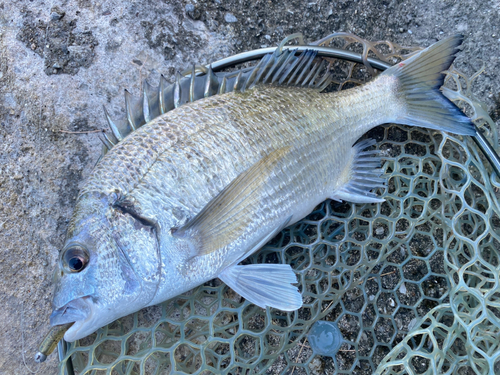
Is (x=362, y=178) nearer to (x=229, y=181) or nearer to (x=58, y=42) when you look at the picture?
(x=229, y=181)

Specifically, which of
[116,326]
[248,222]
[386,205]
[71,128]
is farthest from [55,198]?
[386,205]

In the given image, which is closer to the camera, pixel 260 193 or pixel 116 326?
pixel 260 193

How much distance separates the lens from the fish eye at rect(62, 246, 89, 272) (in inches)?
56.7

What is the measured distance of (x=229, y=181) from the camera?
1.63 m

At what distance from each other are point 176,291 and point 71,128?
1106 mm

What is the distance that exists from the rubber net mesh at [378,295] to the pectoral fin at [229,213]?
318 mm

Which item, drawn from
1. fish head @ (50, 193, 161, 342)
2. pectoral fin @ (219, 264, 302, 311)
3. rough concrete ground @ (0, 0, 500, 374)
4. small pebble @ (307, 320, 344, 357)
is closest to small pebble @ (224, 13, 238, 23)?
rough concrete ground @ (0, 0, 500, 374)

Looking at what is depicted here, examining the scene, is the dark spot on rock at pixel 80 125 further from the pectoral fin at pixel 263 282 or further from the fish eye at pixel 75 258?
the pectoral fin at pixel 263 282

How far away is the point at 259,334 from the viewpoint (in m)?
1.70

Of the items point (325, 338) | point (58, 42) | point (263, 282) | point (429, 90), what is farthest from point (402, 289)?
point (58, 42)

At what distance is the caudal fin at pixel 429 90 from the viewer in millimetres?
1827

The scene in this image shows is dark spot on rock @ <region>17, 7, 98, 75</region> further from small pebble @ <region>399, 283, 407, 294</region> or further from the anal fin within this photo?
small pebble @ <region>399, 283, 407, 294</region>

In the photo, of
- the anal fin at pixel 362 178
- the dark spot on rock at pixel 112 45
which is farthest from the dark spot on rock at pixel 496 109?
the dark spot on rock at pixel 112 45

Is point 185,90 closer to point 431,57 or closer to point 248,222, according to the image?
point 248,222
